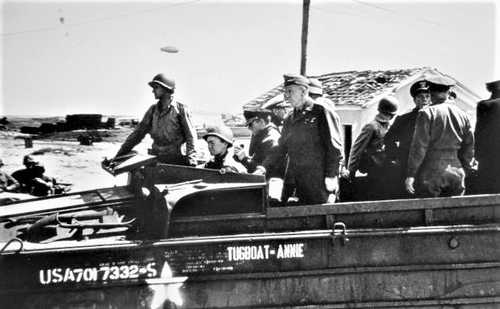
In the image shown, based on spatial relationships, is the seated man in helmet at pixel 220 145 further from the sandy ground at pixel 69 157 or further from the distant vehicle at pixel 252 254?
the sandy ground at pixel 69 157

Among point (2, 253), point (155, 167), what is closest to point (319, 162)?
point (155, 167)

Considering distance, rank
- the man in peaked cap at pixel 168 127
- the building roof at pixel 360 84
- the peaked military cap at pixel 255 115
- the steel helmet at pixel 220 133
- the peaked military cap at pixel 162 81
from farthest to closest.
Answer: the building roof at pixel 360 84
the peaked military cap at pixel 255 115
the man in peaked cap at pixel 168 127
the peaked military cap at pixel 162 81
the steel helmet at pixel 220 133

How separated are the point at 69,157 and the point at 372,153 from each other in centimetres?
1238

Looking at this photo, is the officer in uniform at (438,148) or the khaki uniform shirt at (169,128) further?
the khaki uniform shirt at (169,128)

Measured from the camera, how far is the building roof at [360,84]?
16.9 metres

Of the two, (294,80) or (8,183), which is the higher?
(294,80)

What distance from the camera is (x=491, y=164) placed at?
5086 mm

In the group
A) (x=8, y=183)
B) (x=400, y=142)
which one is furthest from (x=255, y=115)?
(x=8, y=183)

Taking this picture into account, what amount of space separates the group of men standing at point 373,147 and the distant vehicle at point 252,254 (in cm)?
36

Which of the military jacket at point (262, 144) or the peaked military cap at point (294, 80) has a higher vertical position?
the peaked military cap at point (294, 80)

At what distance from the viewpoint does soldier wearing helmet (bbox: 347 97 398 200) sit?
5.35 metres

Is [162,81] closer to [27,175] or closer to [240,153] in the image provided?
[240,153]

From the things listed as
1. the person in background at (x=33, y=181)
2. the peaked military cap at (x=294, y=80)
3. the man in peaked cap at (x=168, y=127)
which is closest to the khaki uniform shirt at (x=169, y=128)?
the man in peaked cap at (x=168, y=127)

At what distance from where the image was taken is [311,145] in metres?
4.73
